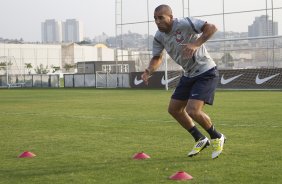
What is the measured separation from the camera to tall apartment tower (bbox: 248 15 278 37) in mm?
42312

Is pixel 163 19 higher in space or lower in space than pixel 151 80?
higher

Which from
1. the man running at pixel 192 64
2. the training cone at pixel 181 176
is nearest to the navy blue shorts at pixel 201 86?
the man running at pixel 192 64

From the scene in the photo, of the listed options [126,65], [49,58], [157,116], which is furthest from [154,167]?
[49,58]

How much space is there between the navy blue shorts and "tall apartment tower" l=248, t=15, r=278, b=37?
35.0m

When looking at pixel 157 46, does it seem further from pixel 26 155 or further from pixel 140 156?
pixel 26 155

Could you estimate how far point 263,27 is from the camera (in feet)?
140

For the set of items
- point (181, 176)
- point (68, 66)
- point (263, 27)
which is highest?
point (263, 27)

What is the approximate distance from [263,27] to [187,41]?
36.1 meters

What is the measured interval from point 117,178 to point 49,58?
109013 mm

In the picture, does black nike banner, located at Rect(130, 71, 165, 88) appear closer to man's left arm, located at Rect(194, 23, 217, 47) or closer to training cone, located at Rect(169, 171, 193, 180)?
man's left arm, located at Rect(194, 23, 217, 47)

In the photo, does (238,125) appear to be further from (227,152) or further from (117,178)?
(117,178)

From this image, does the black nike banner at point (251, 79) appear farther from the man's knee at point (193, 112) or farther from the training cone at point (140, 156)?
the training cone at point (140, 156)

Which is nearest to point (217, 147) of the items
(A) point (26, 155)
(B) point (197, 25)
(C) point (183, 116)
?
(C) point (183, 116)

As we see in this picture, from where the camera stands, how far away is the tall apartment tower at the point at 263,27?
42.3 meters
